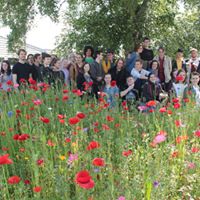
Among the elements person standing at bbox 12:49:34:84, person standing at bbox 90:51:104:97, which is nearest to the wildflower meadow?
person standing at bbox 12:49:34:84

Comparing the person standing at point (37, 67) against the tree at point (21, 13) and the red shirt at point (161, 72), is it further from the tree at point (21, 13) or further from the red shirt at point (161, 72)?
the tree at point (21, 13)

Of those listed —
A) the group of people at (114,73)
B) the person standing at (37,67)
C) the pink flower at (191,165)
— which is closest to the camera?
the pink flower at (191,165)

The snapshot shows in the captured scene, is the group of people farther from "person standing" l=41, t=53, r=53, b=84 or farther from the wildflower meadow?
the wildflower meadow

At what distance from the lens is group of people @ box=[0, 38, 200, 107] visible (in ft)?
25.7

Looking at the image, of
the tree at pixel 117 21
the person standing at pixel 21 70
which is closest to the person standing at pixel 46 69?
the person standing at pixel 21 70

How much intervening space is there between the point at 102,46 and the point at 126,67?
253 inches

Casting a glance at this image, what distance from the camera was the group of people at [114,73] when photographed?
7.83m

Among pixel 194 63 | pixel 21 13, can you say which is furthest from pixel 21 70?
pixel 21 13

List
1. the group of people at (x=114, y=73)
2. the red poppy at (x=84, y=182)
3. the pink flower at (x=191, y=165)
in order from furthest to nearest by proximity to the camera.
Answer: the group of people at (x=114, y=73) < the pink flower at (x=191, y=165) < the red poppy at (x=84, y=182)

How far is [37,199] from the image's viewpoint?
2727mm

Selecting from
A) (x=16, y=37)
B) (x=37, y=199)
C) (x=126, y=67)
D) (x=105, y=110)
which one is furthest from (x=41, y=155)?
(x=16, y=37)

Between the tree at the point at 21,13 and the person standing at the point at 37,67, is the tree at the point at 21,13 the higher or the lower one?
the higher one

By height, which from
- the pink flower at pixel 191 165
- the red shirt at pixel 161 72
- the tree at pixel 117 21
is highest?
the tree at pixel 117 21

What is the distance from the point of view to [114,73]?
869 centimetres
